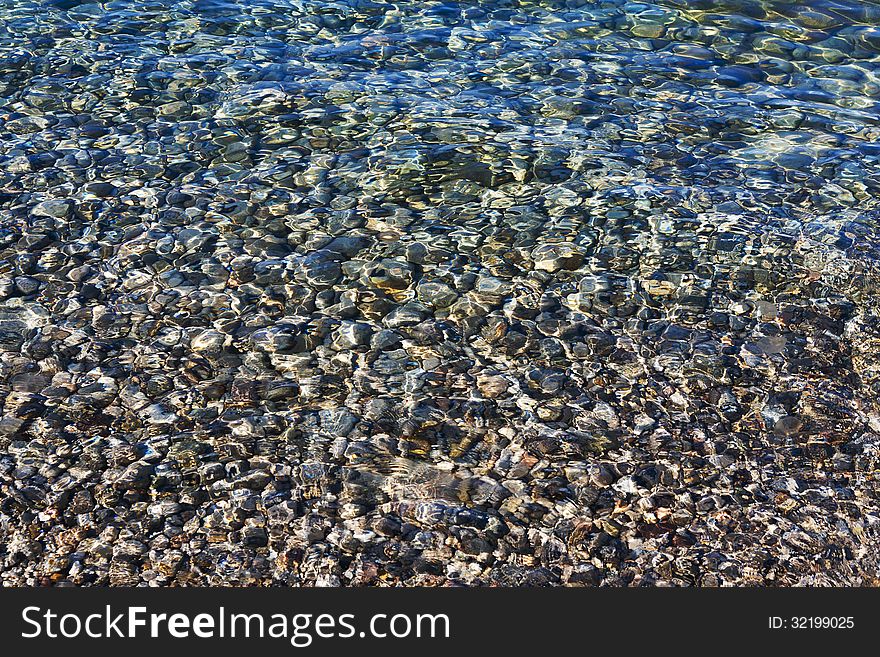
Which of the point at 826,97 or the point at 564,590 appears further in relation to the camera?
the point at 826,97

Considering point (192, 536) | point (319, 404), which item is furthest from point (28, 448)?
point (319, 404)

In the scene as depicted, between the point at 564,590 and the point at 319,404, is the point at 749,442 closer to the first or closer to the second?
the point at 564,590

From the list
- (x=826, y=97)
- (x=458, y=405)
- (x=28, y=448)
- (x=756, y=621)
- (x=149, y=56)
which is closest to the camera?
(x=756, y=621)

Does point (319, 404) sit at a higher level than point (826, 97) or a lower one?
lower


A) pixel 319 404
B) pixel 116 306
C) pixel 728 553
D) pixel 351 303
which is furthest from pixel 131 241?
pixel 728 553

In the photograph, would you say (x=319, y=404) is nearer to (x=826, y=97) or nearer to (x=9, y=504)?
(x=9, y=504)

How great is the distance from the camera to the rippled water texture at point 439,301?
4.52 meters

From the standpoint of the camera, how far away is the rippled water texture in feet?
14.8

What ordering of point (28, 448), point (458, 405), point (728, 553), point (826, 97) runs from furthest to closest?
1. point (826, 97)
2. point (458, 405)
3. point (28, 448)
4. point (728, 553)

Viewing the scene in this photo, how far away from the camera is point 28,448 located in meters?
4.90

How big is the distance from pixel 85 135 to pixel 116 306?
2613 mm

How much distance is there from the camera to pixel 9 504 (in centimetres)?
456

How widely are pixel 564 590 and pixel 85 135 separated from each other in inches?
236

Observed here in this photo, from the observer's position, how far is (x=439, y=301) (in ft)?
19.9
